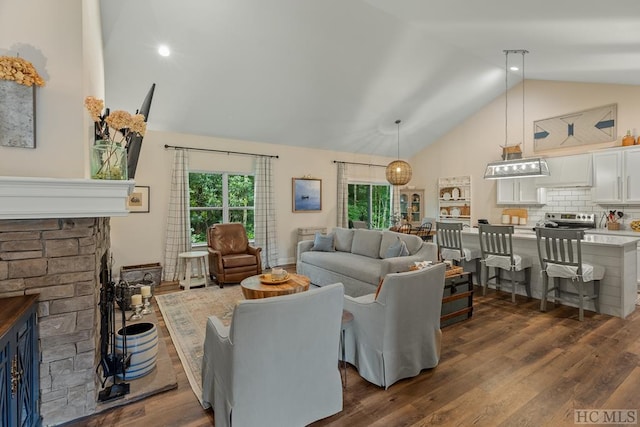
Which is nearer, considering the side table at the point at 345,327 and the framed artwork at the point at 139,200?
the side table at the point at 345,327

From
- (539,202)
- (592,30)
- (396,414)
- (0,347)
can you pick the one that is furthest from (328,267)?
(539,202)

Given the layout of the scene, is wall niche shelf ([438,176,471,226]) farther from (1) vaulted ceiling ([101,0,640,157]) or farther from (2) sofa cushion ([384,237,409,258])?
(2) sofa cushion ([384,237,409,258])

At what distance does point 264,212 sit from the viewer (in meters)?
6.40

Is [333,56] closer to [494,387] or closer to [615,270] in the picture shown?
[494,387]

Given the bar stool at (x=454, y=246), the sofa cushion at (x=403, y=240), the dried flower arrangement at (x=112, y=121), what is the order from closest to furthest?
the dried flower arrangement at (x=112, y=121) < the sofa cushion at (x=403, y=240) < the bar stool at (x=454, y=246)

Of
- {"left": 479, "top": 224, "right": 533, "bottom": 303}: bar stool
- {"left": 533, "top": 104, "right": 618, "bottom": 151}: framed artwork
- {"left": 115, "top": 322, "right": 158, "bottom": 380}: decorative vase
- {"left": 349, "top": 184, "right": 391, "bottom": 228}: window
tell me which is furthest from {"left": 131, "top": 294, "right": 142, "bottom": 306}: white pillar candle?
{"left": 533, "top": 104, "right": 618, "bottom": 151}: framed artwork

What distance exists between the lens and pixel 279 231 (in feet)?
22.2

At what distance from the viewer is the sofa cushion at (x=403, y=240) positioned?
169 inches

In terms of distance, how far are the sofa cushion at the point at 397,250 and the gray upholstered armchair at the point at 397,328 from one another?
164cm

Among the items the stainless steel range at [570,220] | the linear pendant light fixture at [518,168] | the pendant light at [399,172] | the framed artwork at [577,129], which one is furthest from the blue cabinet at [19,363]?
the framed artwork at [577,129]

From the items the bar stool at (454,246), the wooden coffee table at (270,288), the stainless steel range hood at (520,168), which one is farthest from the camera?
the bar stool at (454,246)

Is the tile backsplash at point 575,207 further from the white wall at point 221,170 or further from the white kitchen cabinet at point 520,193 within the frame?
the white wall at point 221,170

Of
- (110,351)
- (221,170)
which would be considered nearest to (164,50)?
(221,170)

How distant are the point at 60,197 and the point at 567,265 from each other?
4819 mm
